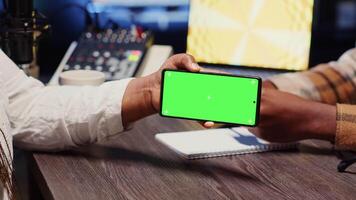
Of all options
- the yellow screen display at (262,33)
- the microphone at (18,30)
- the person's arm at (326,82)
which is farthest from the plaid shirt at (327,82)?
the microphone at (18,30)

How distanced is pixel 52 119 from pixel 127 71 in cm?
43

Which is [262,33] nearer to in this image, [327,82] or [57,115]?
[327,82]

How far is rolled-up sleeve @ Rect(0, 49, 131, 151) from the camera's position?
105 centimetres

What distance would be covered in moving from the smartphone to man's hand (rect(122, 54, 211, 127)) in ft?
0.18

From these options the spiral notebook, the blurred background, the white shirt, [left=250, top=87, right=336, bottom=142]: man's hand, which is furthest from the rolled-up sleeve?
the blurred background

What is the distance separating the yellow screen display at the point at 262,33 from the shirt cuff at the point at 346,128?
54 cm

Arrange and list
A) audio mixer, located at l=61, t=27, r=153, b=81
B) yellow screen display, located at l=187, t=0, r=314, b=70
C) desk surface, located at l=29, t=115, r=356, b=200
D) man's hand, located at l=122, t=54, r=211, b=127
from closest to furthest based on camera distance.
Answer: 1. desk surface, located at l=29, t=115, r=356, b=200
2. man's hand, located at l=122, t=54, r=211, b=127
3. audio mixer, located at l=61, t=27, r=153, b=81
4. yellow screen display, located at l=187, t=0, r=314, b=70

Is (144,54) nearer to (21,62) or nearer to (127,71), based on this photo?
(127,71)

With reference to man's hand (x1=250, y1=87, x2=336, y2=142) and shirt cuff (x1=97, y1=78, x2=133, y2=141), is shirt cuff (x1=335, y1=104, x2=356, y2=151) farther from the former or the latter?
shirt cuff (x1=97, y1=78, x2=133, y2=141)

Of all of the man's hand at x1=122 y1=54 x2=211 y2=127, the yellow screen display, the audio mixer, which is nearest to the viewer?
the man's hand at x1=122 y1=54 x2=211 y2=127

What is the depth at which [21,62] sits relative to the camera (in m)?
1.38

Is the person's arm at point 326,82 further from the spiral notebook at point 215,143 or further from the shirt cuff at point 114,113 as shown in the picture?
the shirt cuff at point 114,113

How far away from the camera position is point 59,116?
1.07 meters

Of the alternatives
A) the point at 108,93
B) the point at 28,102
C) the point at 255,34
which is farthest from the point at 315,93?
the point at 28,102
